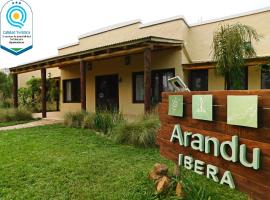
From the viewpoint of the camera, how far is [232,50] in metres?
9.44

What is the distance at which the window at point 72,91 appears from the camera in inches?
728

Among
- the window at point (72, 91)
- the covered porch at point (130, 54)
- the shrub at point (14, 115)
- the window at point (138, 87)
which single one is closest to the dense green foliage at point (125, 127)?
the covered porch at point (130, 54)

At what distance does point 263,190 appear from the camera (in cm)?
288

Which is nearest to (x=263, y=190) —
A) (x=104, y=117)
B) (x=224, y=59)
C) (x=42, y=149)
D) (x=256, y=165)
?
(x=256, y=165)

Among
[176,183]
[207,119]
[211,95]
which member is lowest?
[176,183]

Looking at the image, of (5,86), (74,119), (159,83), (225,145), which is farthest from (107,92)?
(5,86)

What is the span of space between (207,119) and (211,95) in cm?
28

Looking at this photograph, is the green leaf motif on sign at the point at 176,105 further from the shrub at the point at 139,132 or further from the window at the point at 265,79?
the window at the point at 265,79

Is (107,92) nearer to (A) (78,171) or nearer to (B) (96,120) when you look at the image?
(B) (96,120)

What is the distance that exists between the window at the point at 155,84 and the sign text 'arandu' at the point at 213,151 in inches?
346

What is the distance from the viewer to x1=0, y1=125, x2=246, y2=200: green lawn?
182 inches

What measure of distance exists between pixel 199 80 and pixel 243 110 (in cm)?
994

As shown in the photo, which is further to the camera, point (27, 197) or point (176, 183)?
point (27, 197)

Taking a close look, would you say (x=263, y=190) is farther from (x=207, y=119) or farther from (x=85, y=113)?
(x=85, y=113)
